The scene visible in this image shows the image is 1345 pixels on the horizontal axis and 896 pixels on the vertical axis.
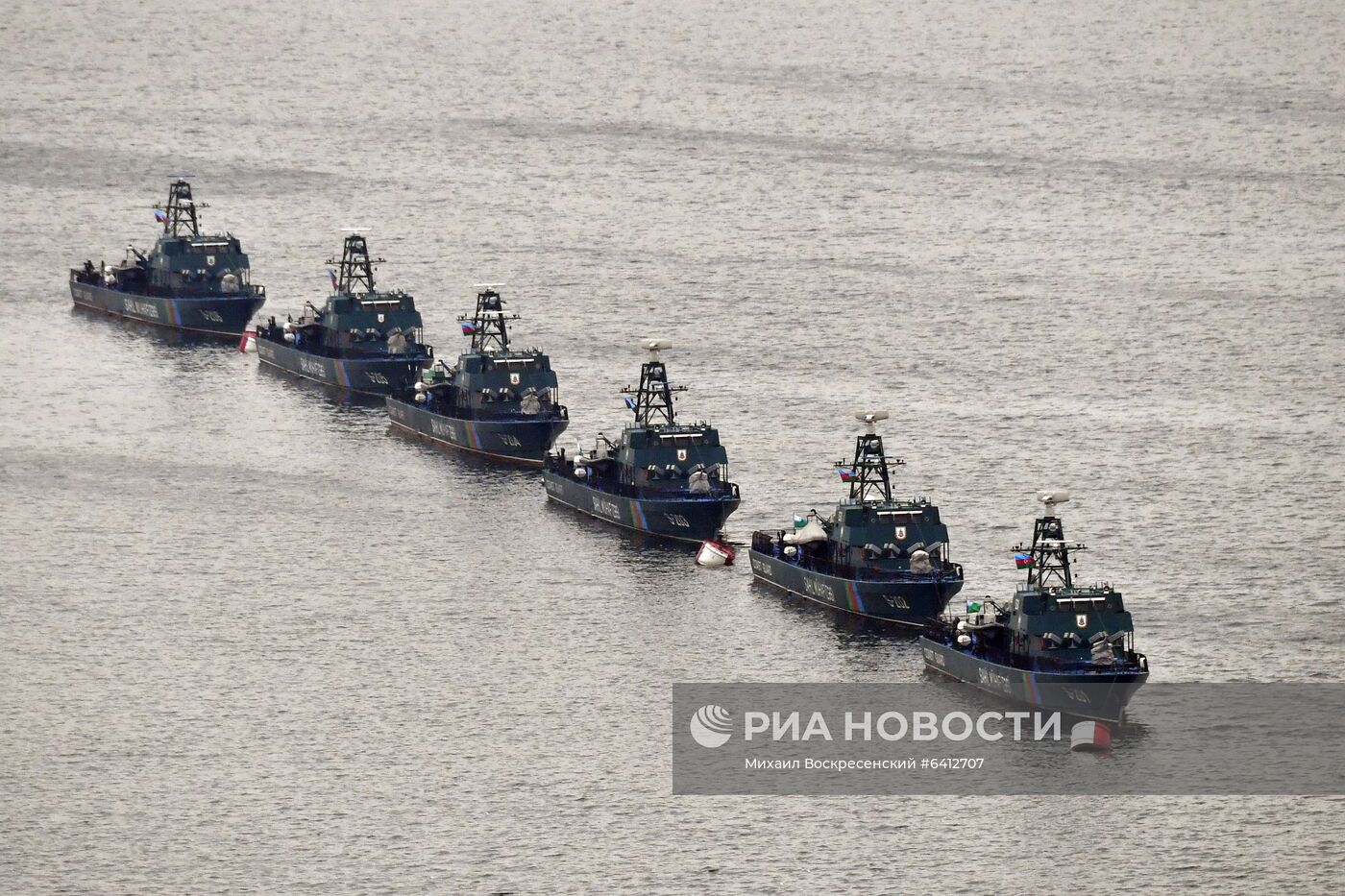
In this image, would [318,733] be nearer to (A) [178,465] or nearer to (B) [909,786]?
(B) [909,786]

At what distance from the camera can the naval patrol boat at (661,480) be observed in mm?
169625

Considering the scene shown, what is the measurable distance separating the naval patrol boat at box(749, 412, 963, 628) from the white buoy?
55.6ft

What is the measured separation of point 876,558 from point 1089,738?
870 inches

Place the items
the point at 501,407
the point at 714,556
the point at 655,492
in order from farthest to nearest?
the point at 501,407 → the point at 655,492 → the point at 714,556

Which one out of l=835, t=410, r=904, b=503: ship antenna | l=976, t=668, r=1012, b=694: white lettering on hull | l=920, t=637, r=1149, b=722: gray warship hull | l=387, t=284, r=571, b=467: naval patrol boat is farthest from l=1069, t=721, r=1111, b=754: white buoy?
l=387, t=284, r=571, b=467: naval patrol boat

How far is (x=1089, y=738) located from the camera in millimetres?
135250

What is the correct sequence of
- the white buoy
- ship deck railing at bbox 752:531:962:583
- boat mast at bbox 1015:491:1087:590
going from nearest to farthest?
the white buoy < boat mast at bbox 1015:491:1087:590 < ship deck railing at bbox 752:531:962:583

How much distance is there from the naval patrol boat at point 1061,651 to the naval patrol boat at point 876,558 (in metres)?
10.9

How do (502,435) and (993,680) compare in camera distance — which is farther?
(502,435)

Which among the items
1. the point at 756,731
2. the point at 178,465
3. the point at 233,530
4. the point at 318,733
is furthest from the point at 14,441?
the point at 756,731

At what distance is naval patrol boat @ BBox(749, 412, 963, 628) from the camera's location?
15188 centimetres

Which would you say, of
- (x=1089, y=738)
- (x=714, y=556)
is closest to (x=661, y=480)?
(x=714, y=556)

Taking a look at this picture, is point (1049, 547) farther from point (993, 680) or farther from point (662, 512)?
point (662, 512)

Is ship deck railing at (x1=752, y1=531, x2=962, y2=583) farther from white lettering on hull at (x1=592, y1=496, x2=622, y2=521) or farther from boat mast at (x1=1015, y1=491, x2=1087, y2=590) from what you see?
white lettering on hull at (x1=592, y1=496, x2=622, y2=521)
